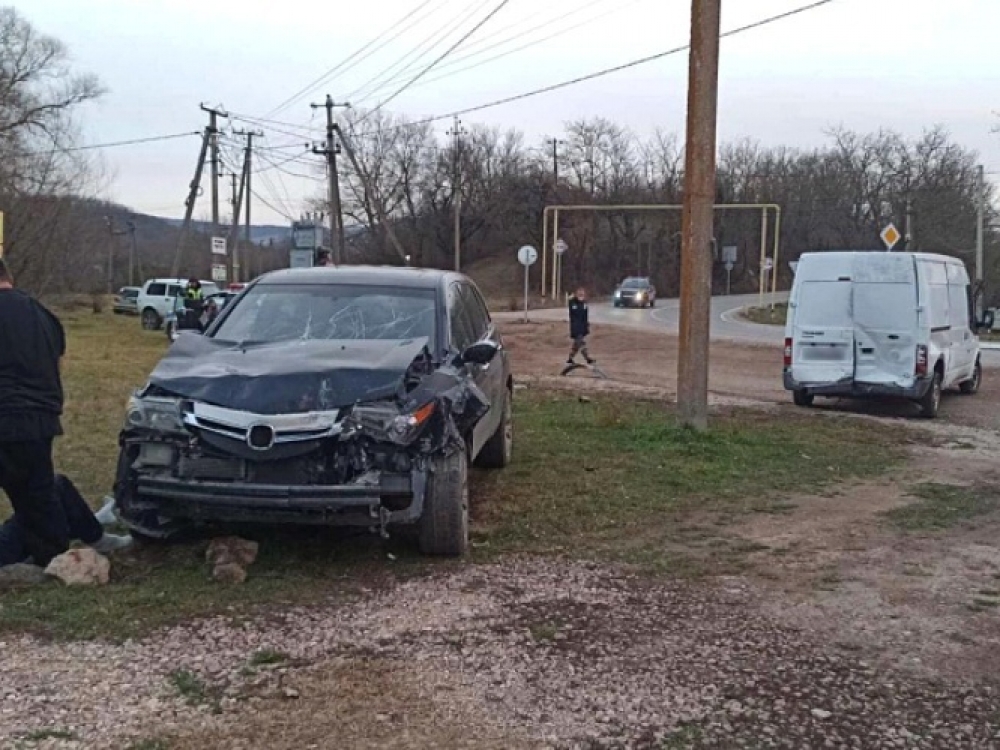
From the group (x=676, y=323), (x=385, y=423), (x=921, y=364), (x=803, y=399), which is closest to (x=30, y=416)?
(x=385, y=423)

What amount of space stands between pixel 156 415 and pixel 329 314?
1.68 meters

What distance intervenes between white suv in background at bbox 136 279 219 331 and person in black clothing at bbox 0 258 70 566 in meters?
31.3

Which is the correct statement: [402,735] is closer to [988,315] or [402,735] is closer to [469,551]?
[469,551]

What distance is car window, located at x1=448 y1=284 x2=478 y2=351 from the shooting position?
715 centimetres

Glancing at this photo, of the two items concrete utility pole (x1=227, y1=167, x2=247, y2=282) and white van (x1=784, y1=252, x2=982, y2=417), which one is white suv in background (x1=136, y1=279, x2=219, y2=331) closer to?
concrete utility pole (x1=227, y1=167, x2=247, y2=282)

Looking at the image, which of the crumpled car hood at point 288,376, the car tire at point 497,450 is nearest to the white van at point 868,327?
the car tire at point 497,450

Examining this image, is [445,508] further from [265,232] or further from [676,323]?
[265,232]

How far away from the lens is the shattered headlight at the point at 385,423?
18.1ft

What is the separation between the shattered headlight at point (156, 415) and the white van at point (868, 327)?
35.7ft

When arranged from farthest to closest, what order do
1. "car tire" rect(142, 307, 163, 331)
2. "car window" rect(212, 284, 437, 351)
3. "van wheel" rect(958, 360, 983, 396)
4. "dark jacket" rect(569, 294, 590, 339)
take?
"car tire" rect(142, 307, 163, 331)
"dark jacket" rect(569, 294, 590, 339)
"van wheel" rect(958, 360, 983, 396)
"car window" rect(212, 284, 437, 351)

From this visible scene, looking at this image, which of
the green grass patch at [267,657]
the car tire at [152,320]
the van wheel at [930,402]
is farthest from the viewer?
the car tire at [152,320]

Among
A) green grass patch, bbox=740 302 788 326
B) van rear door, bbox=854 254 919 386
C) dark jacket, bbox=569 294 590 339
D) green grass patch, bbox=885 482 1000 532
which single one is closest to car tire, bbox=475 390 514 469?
green grass patch, bbox=885 482 1000 532

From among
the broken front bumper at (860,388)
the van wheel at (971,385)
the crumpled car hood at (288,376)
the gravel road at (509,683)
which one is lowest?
the van wheel at (971,385)

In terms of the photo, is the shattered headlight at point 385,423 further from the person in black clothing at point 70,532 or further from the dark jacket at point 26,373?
the person in black clothing at point 70,532
